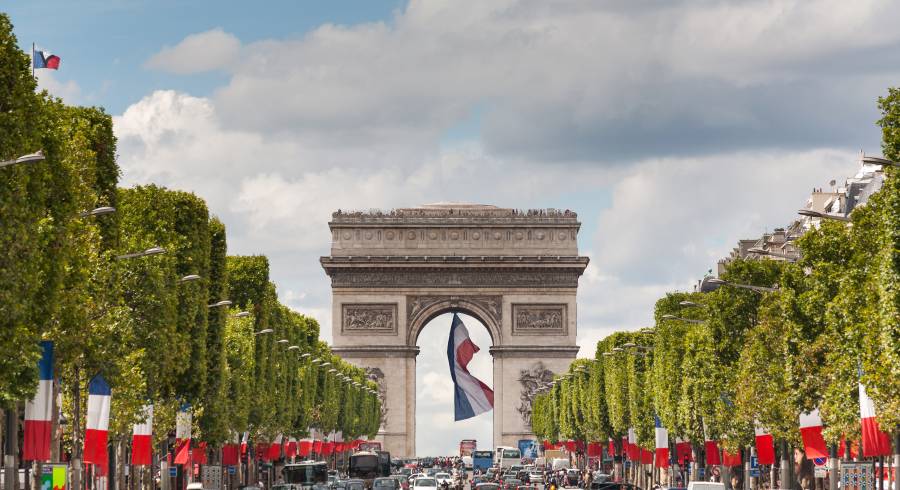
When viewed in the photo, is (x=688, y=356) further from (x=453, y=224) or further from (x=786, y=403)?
(x=453, y=224)

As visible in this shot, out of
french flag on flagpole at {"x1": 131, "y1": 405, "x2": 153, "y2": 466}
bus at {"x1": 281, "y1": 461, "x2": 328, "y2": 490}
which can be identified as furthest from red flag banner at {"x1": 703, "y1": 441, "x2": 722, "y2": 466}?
french flag on flagpole at {"x1": 131, "y1": 405, "x2": 153, "y2": 466}

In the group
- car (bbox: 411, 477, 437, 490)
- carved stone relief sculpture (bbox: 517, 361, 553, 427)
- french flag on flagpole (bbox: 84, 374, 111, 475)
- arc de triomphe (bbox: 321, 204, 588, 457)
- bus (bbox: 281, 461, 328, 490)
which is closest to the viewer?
french flag on flagpole (bbox: 84, 374, 111, 475)

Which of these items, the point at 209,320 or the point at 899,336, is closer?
the point at 899,336

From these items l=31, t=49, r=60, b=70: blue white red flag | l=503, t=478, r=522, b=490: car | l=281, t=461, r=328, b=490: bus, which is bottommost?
l=503, t=478, r=522, b=490: car

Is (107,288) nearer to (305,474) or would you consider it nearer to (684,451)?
(305,474)

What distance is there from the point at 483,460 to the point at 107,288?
9217 centimetres

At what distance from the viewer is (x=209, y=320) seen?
68562 mm

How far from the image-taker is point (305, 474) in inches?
3312

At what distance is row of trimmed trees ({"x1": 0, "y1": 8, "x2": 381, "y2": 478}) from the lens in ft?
125

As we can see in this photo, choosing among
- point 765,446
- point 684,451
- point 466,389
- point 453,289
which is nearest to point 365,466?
point 684,451

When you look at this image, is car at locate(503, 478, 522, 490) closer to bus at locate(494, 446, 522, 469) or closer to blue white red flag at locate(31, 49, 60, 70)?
blue white red flag at locate(31, 49, 60, 70)

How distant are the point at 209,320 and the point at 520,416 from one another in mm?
93768

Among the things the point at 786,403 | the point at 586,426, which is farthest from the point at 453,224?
the point at 786,403

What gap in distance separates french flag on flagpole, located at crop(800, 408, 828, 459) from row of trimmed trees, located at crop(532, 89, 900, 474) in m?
0.36
